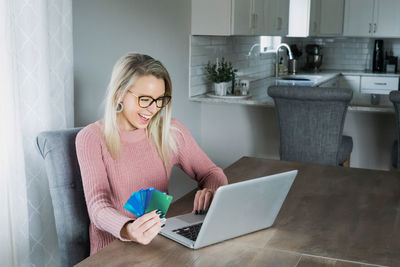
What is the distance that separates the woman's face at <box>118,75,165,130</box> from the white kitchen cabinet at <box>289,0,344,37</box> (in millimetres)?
3769

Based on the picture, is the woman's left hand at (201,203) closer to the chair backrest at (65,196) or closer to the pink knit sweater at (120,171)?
the pink knit sweater at (120,171)

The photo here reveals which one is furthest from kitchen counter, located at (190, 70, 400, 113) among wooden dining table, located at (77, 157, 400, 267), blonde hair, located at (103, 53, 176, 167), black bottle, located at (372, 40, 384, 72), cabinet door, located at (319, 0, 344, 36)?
blonde hair, located at (103, 53, 176, 167)

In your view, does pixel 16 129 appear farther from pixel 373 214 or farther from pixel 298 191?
pixel 373 214

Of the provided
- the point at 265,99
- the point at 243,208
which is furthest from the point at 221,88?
the point at 243,208

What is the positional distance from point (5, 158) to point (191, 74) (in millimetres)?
2056

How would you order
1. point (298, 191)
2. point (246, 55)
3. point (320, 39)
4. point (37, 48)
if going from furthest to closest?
1. point (320, 39)
2. point (246, 55)
3. point (37, 48)
4. point (298, 191)

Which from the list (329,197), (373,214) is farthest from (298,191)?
(373,214)

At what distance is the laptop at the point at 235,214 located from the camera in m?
1.35

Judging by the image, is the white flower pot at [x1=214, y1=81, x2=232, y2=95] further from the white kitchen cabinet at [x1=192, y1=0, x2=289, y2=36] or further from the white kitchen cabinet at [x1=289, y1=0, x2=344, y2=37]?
the white kitchen cabinet at [x1=289, y1=0, x2=344, y2=37]

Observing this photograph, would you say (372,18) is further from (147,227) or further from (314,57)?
(147,227)

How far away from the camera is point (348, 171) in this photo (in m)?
2.25

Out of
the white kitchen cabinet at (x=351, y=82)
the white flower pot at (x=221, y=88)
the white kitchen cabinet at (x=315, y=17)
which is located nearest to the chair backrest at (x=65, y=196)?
the white flower pot at (x=221, y=88)

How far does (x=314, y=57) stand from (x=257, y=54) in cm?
141

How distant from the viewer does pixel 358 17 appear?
598 centimetres
